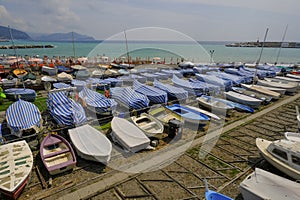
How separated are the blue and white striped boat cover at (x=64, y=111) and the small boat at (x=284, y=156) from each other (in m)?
12.1

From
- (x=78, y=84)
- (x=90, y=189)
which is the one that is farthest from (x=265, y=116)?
(x=78, y=84)

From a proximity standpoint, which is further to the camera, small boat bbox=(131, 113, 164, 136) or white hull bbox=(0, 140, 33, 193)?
small boat bbox=(131, 113, 164, 136)

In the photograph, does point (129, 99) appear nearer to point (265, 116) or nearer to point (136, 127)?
point (136, 127)

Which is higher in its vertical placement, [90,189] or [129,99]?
[129,99]

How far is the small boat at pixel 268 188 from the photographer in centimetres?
746

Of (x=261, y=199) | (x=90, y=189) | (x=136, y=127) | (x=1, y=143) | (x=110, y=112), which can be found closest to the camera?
(x=261, y=199)

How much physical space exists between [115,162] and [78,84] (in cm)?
1511

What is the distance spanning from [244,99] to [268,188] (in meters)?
14.4

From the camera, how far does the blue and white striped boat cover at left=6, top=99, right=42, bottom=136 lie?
12.1 metres

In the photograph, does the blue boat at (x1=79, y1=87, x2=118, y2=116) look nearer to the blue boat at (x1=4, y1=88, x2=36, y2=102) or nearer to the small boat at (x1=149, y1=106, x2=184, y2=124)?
the small boat at (x1=149, y1=106, x2=184, y2=124)

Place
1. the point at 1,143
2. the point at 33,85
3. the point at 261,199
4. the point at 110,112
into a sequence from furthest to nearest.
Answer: the point at 33,85
the point at 110,112
the point at 1,143
the point at 261,199

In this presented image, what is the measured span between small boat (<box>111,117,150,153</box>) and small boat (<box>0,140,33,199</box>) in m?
4.93

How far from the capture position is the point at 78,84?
22.9 meters

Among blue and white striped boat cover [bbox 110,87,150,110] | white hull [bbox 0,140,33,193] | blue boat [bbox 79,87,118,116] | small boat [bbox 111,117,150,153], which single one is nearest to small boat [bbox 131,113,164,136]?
small boat [bbox 111,117,150,153]
